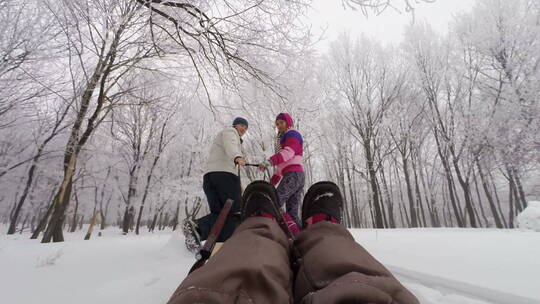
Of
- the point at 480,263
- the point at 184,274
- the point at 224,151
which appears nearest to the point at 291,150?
the point at 224,151

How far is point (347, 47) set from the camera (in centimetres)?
1212

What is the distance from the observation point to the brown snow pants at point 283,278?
61 centimetres

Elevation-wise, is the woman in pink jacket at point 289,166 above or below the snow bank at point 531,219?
above

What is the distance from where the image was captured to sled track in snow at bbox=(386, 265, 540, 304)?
141 centimetres

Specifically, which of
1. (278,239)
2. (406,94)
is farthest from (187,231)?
(406,94)

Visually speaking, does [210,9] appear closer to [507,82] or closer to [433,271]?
[433,271]

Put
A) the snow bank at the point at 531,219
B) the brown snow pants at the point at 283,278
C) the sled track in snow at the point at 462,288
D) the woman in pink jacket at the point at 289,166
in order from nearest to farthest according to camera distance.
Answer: the brown snow pants at the point at 283,278 → the sled track in snow at the point at 462,288 → the woman in pink jacket at the point at 289,166 → the snow bank at the point at 531,219

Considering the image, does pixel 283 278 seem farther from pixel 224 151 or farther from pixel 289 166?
pixel 289 166

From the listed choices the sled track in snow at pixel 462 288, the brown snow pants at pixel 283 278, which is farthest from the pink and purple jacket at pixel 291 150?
the brown snow pants at pixel 283 278

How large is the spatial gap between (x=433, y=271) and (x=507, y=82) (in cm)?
1432

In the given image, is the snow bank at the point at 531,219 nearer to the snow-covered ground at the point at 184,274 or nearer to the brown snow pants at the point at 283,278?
the snow-covered ground at the point at 184,274

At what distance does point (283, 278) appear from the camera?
82cm

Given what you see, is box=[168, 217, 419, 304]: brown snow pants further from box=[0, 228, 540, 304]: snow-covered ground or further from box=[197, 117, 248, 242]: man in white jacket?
box=[197, 117, 248, 242]: man in white jacket

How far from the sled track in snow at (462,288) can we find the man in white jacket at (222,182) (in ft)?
6.32
